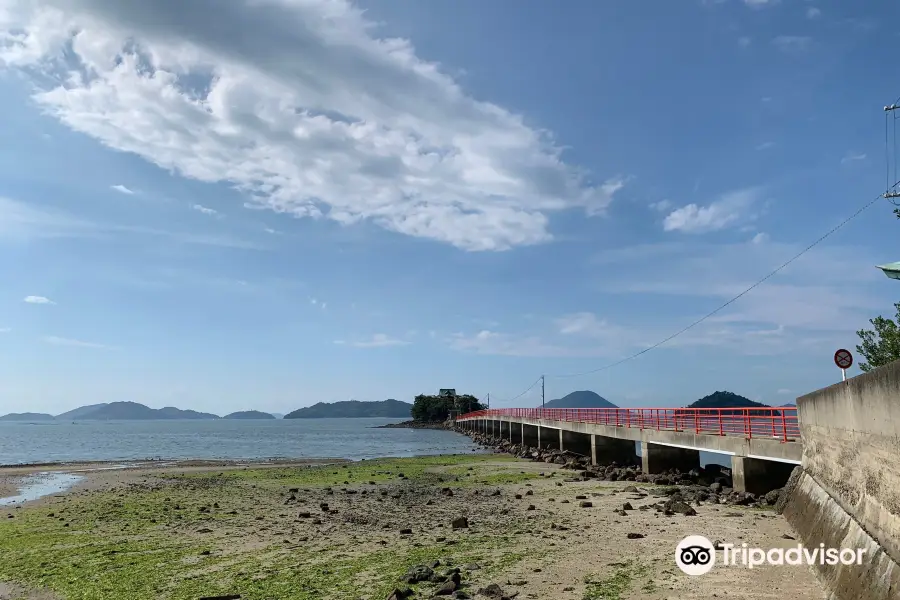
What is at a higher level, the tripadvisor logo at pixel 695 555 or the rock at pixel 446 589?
the tripadvisor logo at pixel 695 555

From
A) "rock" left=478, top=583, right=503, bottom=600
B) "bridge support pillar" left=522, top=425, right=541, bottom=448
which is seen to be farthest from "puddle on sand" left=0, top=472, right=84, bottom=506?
"bridge support pillar" left=522, top=425, right=541, bottom=448

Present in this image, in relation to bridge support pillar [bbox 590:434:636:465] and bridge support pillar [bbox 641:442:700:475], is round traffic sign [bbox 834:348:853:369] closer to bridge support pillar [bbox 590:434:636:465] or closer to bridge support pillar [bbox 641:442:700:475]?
bridge support pillar [bbox 641:442:700:475]

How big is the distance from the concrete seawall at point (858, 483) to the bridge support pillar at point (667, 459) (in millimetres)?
14907

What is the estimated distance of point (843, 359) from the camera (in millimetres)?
16438

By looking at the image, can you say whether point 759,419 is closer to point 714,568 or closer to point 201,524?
point 714,568

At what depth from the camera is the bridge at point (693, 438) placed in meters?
19.6

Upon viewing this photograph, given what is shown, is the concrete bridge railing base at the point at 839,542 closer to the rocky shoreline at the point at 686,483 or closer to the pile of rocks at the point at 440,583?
the rocky shoreline at the point at 686,483

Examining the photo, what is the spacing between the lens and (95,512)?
77.3 feet

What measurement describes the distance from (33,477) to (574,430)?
3839cm

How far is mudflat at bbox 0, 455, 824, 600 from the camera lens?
11336 millimetres

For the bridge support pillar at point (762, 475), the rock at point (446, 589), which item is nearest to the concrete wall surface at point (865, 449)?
the rock at point (446, 589)

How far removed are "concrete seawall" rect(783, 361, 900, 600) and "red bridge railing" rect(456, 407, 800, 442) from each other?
3.89 m

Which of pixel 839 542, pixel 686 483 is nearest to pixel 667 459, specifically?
pixel 686 483

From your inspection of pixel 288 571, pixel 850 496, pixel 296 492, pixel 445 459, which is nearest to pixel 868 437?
pixel 850 496
